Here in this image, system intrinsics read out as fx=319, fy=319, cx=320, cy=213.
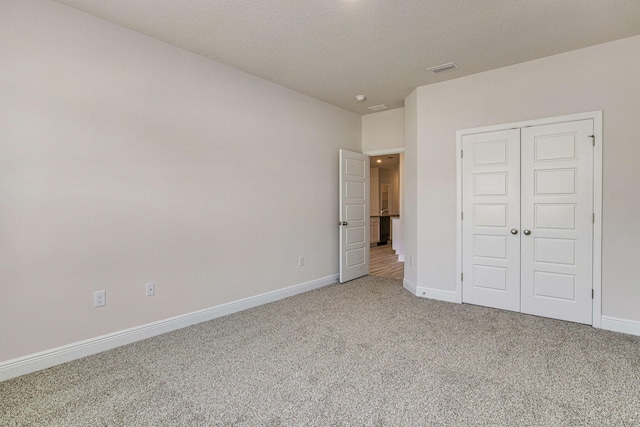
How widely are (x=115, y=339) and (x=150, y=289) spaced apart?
1.60 ft

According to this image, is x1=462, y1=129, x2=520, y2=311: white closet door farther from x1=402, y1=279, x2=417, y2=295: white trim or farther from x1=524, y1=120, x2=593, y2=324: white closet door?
x1=402, y1=279, x2=417, y2=295: white trim

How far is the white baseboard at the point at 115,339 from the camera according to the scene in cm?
237

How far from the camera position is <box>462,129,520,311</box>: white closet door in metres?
3.73

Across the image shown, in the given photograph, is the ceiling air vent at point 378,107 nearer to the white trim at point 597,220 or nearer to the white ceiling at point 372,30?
the white ceiling at point 372,30

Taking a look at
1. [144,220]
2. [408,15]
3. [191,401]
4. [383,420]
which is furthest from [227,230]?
[408,15]

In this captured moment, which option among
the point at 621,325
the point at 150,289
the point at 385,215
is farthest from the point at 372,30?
the point at 385,215

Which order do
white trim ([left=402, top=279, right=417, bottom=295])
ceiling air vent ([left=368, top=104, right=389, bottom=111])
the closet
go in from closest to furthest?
the closet < white trim ([left=402, top=279, right=417, bottom=295]) < ceiling air vent ([left=368, top=104, right=389, bottom=111])

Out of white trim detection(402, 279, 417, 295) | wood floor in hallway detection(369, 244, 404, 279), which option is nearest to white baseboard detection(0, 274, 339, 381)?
white trim detection(402, 279, 417, 295)

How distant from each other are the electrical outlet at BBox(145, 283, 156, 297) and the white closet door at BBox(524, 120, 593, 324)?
3.99 m

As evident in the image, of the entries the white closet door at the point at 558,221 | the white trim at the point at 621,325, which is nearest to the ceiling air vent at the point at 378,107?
the white closet door at the point at 558,221

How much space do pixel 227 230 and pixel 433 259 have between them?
271 centimetres

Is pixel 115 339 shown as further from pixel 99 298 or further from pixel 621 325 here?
pixel 621 325

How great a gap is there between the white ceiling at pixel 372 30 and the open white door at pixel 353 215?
1.71m

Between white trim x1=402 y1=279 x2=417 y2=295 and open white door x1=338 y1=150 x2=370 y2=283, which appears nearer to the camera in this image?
white trim x1=402 y1=279 x2=417 y2=295
